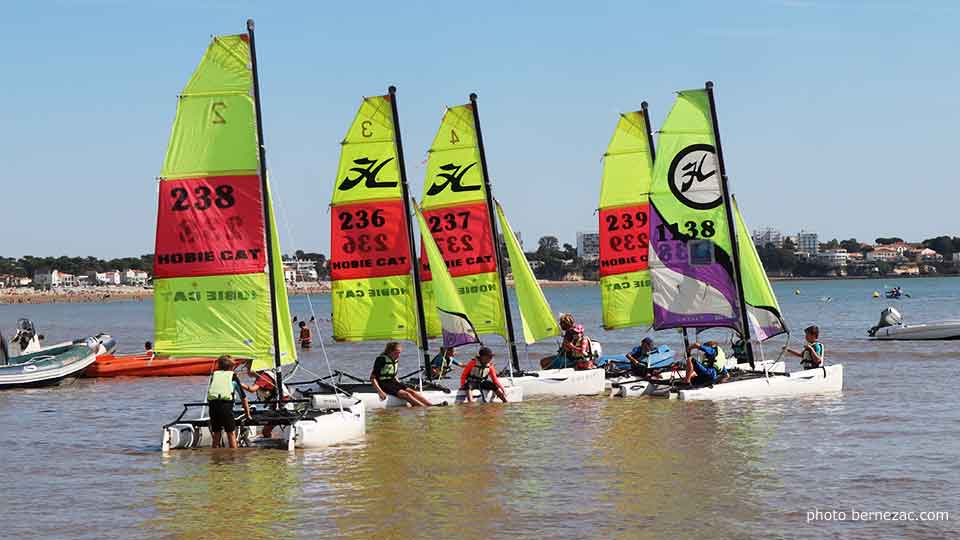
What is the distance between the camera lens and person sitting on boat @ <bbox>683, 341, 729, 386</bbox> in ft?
80.8

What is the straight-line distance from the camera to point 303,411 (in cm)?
1981

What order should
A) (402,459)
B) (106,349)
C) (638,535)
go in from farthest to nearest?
(106,349)
(402,459)
(638,535)

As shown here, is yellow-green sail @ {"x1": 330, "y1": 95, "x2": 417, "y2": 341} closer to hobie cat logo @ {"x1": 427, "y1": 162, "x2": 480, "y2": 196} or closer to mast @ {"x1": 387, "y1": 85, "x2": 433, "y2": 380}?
mast @ {"x1": 387, "y1": 85, "x2": 433, "y2": 380}

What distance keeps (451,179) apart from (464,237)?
1314 mm

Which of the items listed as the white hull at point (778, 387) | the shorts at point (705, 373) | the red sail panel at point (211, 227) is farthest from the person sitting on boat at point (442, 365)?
the red sail panel at point (211, 227)

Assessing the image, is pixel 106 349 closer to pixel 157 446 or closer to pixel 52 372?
pixel 52 372

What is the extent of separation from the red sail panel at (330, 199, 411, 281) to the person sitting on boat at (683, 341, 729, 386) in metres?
5.94

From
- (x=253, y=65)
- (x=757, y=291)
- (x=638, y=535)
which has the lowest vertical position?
(x=638, y=535)

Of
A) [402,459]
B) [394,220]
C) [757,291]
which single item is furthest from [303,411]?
[757,291]

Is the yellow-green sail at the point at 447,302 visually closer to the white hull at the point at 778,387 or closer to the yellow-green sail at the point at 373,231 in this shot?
the yellow-green sail at the point at 373,231

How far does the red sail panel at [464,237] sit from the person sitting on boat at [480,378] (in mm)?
4071

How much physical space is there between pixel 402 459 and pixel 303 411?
6.93ft

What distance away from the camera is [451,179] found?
2825 cm

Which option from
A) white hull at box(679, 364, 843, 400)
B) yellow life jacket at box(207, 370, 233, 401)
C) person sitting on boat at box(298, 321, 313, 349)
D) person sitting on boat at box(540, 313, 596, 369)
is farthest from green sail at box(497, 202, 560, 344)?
person sitting on boat at box(298, 321, 313, 349)
